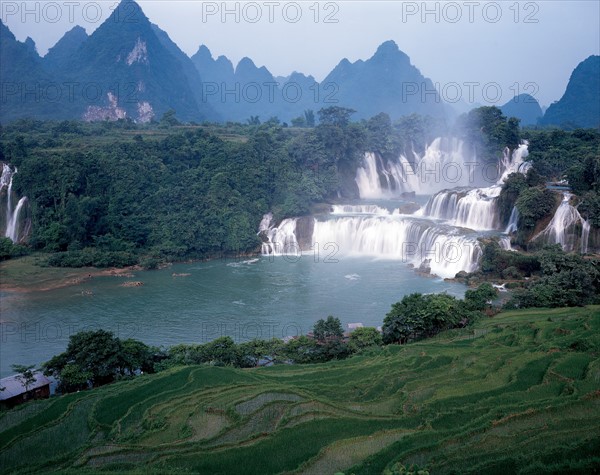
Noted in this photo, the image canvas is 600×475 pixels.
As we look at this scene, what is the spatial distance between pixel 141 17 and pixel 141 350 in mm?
56796

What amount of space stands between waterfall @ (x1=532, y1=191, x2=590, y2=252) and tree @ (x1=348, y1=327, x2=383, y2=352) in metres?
8.74

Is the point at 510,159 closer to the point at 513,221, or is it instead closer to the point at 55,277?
the point at 513,221

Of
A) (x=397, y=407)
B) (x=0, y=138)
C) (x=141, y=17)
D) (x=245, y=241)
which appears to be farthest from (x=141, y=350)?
(x=141, y=17)

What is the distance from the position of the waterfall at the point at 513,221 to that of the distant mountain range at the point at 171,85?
32.0 metres

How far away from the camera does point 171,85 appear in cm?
6425

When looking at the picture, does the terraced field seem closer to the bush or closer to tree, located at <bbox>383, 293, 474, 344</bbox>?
tree, located at <bbox>383, 293, 474, 344</bbox>

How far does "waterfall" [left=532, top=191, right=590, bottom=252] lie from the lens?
1894 centimetres

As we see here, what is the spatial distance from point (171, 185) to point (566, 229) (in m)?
17.8

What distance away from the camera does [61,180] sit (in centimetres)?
2617

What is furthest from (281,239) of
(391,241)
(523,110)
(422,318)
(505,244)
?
(523,110)

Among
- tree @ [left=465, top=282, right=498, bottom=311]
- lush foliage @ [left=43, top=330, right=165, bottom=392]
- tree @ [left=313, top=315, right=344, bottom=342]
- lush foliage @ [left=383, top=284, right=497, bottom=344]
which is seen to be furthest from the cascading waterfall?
lush foliage @ [left=43, top=330, right=165, bottom=392]

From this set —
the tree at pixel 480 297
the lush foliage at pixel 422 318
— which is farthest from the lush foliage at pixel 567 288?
the lush foliage at pixel 422 318

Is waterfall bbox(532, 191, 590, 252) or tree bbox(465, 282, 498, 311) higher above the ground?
waterfall bbox(532, 191, 590, 252)

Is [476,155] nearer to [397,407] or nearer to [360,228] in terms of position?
[360,228]
